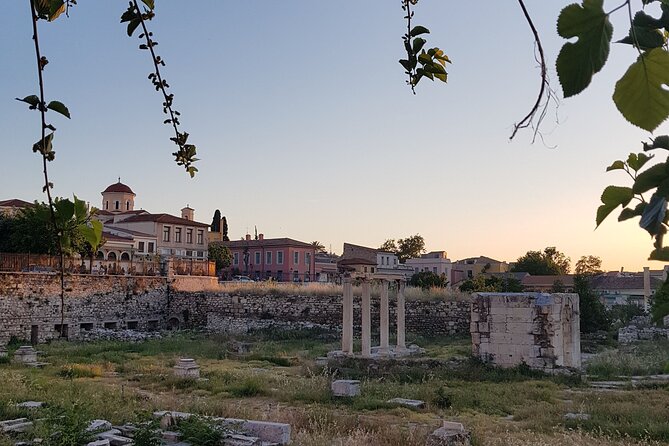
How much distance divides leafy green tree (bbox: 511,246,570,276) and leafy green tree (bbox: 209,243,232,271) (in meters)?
28.3

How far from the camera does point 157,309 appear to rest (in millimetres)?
31172

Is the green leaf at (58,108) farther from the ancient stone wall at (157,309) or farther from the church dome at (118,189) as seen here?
the church dome at (118,189)

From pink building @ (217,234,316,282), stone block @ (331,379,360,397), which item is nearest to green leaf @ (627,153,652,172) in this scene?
stone block @ (331,379,360,397)

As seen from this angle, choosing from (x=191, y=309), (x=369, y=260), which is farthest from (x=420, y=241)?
(x=191, y=309)

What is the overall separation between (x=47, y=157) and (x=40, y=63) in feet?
0.85

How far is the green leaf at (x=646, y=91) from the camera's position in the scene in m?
0.71

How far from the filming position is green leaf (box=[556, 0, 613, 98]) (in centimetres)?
67

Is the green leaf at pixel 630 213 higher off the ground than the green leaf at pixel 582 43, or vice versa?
the green leaf at pixel 582 43

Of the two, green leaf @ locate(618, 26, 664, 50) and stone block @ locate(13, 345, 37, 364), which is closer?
green leaf @ locate(618, 26, 664, 50)

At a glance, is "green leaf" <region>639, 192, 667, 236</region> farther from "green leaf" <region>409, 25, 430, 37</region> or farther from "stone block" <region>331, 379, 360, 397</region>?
"stone block" <region>331, 379, 360, 397</region>

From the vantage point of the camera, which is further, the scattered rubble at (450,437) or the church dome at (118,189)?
the church dome at (118,189)

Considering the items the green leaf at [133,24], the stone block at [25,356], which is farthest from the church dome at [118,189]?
the green leaf at [133,24]

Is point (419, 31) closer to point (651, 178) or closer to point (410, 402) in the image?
point (651, 178)

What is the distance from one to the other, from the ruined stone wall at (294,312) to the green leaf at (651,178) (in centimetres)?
2671
